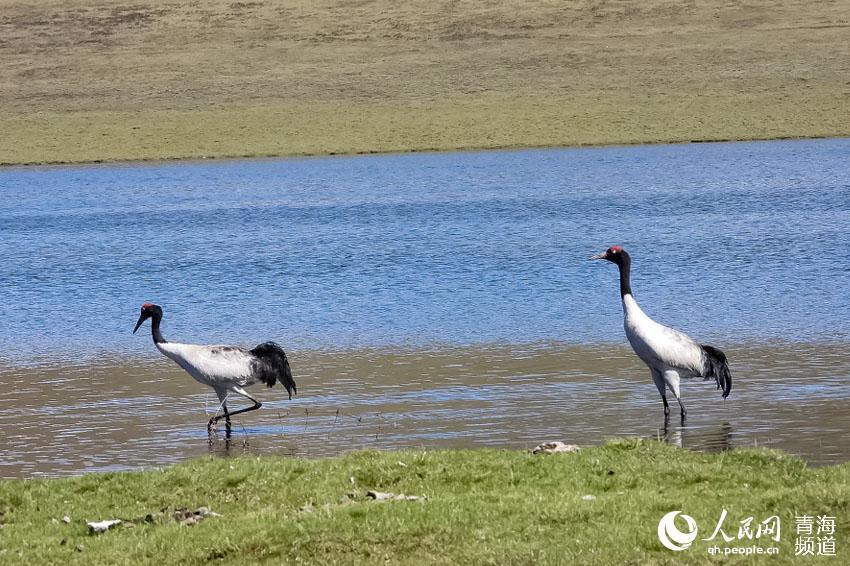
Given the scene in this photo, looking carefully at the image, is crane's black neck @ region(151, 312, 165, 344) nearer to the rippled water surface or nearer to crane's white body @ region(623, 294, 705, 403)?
the rippled water surface

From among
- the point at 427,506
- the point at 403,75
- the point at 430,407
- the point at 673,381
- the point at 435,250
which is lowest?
the point at 435,250

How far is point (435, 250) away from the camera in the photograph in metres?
25.9

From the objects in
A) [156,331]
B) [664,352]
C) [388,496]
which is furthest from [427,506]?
[156,331]

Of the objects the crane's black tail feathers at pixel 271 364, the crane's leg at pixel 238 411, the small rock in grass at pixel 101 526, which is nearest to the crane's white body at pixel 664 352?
the crane's black tail feathers at pixel 271 364

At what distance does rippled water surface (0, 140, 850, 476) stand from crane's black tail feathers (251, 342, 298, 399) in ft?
1.34

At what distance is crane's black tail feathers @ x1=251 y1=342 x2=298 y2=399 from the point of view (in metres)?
13.0

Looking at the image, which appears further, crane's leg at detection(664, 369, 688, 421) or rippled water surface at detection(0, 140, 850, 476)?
rippled water surface at detection(0, 140, 850, 476)

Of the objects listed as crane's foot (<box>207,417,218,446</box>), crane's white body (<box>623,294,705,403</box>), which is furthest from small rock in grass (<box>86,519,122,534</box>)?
crane's white body (<box>623,294,705,403</box>)

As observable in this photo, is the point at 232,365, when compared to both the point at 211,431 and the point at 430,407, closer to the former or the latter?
the point at 211,431

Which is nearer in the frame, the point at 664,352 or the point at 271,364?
the point at 664,352

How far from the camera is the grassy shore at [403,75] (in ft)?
165

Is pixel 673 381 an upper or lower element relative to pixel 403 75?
lower

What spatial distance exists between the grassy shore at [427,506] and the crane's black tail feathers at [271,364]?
3192 millimetres

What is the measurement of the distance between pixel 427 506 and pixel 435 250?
18.0m
